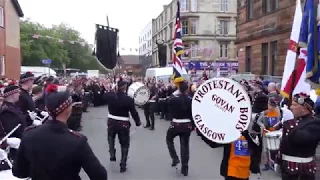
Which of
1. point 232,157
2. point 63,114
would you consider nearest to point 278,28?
point 232,157

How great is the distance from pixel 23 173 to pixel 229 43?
65.4 m

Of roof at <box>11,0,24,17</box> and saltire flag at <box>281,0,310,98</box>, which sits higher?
roof at <box>11,0,24,17</box>

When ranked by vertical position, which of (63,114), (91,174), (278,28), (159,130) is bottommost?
(159,130)

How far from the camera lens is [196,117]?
5.26m

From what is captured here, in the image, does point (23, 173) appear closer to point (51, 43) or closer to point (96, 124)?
point (96, 124)

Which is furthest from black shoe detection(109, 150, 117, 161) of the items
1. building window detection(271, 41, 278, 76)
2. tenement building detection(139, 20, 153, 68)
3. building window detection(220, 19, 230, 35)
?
tenement building detection(139, 20, 153, 68)

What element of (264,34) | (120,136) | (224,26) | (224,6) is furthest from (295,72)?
(224,6)

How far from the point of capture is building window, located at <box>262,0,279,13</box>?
921 inches

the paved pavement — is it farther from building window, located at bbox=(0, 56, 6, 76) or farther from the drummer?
building window, located at bbox=(0, 56, 6, 76)

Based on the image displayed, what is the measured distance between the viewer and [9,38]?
103 feet

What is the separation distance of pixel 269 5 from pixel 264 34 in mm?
1684

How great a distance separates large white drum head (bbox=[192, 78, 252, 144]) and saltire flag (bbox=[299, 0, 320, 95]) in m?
2.14

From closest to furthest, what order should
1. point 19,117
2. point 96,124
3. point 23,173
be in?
point 23,173 < point 19,117 < point 96,124

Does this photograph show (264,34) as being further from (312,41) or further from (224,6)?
(224,6)
